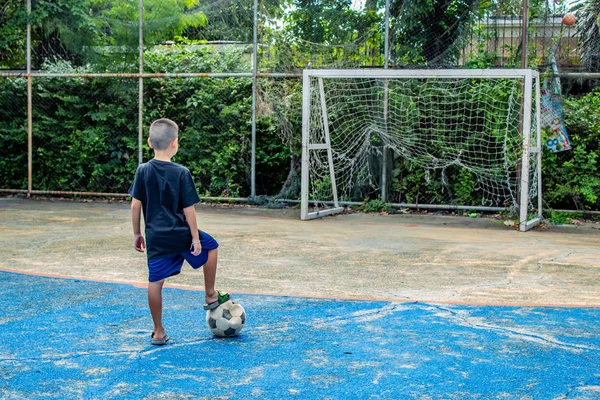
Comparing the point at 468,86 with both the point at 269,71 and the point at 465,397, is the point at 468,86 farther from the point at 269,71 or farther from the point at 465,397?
the point at 465,397

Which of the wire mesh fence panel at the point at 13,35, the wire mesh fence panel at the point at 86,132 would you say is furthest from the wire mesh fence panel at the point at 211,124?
the wire mesh fence panel at the point at 13,35

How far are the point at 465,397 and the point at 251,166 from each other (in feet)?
32.3

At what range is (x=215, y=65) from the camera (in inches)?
551

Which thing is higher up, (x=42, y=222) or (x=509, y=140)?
(x=509, y=140)

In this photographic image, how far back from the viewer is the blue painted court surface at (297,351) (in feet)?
13.6

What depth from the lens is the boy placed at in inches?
194

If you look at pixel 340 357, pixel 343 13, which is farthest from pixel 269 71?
pixel 340 357

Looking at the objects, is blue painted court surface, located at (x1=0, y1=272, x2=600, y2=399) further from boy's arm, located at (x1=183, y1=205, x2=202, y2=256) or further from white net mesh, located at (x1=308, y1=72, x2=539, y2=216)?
white net mesh, located at (x1=308, y1=72, x2=539, y2=216)

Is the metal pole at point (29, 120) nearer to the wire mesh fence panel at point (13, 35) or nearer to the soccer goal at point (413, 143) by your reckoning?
the wire mesh fence panel at point (13, 35)

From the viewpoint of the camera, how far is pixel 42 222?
11.1m

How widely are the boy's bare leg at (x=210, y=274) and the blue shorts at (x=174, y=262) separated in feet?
0.09

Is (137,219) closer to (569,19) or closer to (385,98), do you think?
(385,98)

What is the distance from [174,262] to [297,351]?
0.97 meters

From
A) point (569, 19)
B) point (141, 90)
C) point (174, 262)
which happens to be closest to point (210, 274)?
point (174, 262)
